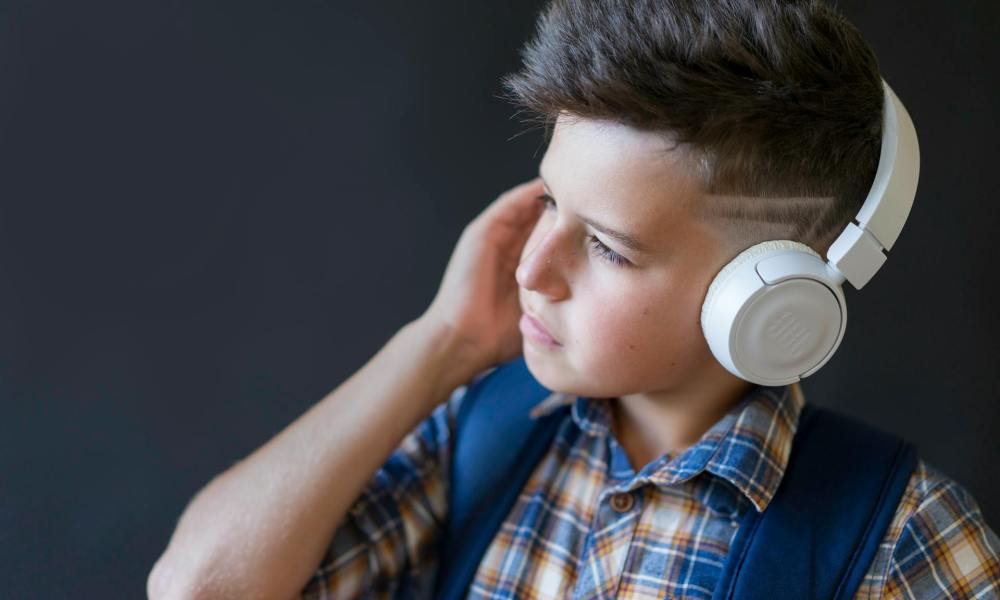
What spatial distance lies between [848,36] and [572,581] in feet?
2.06

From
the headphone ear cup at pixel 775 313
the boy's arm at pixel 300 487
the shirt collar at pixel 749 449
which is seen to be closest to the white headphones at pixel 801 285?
the headphone ear cup at pixel 775 313

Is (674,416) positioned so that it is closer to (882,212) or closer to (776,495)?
(776,495)

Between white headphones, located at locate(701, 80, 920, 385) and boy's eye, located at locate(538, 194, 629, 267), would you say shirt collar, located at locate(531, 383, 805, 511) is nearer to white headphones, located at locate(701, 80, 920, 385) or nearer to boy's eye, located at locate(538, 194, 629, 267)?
white headphones, located at locate(701, 80, 920, 385)

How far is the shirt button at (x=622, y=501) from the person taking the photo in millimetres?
1098

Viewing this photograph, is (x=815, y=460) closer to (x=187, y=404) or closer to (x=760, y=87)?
(x=760, y=87)

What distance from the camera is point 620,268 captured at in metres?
1.00

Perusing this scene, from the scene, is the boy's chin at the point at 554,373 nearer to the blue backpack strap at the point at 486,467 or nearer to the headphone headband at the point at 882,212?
the blue backpack strap at the point at 486,467

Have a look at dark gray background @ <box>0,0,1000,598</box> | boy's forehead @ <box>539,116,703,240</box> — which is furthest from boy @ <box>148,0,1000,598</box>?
dark gray background @ <box>0,0,1000,598</box>

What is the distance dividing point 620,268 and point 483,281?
1.00ft

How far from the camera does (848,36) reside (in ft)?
3.17

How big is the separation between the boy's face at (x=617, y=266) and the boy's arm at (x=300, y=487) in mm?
198

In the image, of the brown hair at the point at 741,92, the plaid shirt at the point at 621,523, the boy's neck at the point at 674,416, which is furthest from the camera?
the boy's neck at the point at 674,416

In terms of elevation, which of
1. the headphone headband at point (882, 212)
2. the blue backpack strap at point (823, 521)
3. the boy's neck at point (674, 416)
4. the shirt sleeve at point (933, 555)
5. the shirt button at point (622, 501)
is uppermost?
the headphone headband at point (882, 212)

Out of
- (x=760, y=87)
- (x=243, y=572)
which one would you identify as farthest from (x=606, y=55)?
(x=243, y=572)
